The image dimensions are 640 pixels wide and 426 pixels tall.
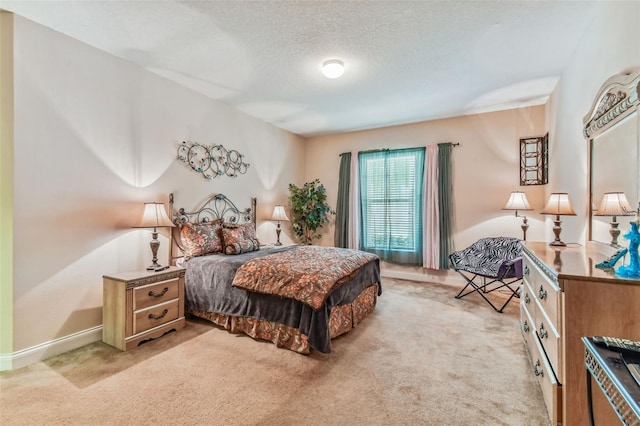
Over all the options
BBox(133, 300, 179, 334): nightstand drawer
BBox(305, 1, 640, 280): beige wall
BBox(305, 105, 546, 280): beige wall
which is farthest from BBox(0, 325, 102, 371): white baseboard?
BBox(305, 105, 546, 280): beige wall

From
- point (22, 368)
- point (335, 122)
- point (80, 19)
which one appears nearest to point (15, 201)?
point (22, 368)

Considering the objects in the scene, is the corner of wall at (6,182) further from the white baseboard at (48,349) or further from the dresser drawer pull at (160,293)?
→ the dresser drawer pull at (160,293)

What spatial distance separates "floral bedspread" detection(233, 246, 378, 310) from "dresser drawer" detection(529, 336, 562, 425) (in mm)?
1432

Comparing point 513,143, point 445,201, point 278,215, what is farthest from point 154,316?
point 513,143

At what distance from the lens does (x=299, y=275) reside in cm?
248

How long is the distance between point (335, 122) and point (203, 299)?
353cm

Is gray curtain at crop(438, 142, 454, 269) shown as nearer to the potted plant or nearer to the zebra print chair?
the zebra print chair

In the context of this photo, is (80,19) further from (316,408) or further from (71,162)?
(316,408)

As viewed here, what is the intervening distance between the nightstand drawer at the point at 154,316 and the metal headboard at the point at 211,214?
74 cm

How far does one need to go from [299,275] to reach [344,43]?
7.04 ft

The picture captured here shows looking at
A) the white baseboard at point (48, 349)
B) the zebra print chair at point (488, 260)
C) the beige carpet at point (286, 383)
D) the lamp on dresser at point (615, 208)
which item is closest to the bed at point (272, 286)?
the beige carpet at point (286, 383)

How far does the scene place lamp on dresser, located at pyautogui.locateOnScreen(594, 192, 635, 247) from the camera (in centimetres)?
168

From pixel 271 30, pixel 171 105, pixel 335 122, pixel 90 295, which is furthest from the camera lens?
pixel 335 122

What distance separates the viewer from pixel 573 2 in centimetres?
207
